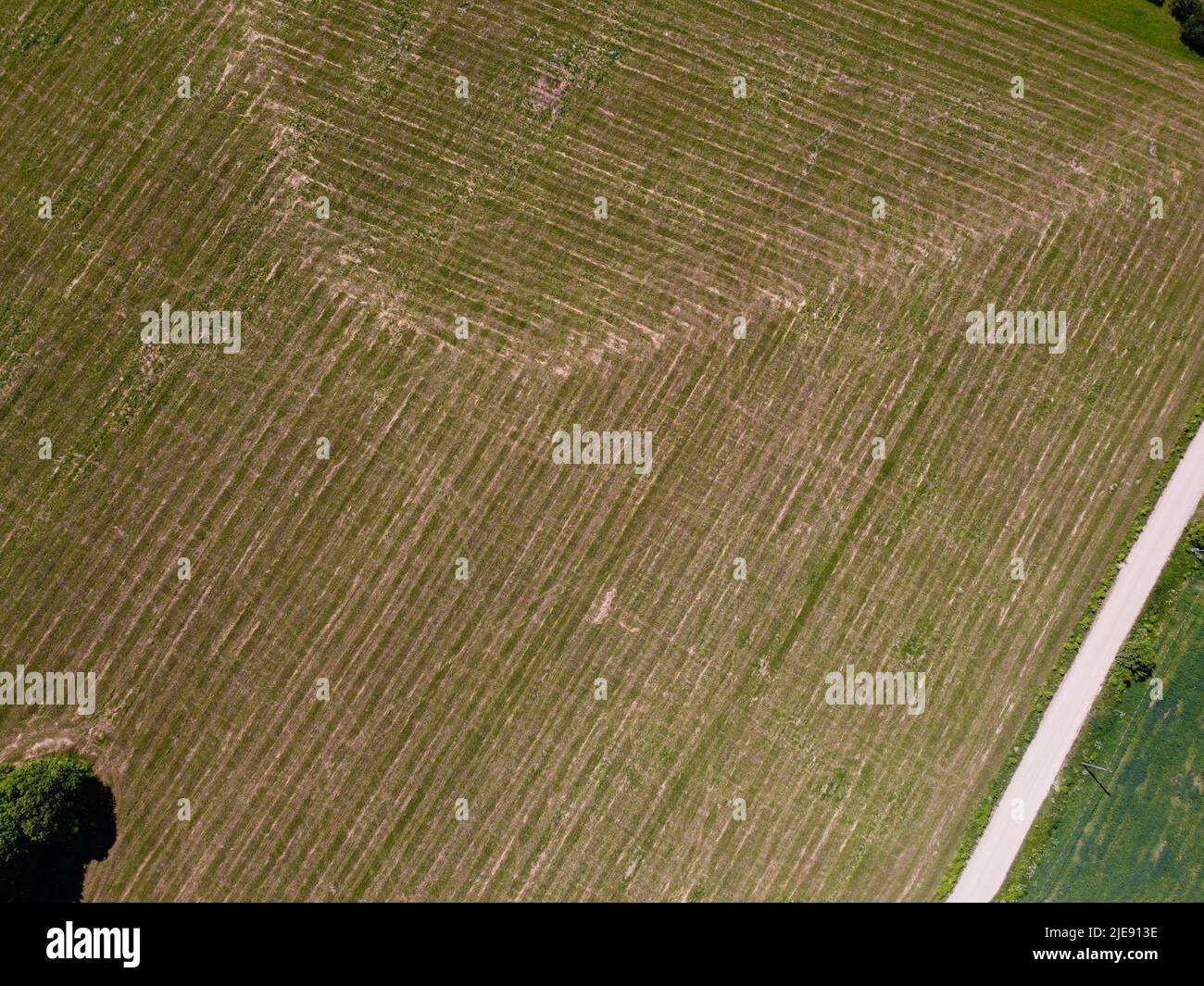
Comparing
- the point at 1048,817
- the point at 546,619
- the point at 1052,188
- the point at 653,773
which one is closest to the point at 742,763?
the point at 653,773

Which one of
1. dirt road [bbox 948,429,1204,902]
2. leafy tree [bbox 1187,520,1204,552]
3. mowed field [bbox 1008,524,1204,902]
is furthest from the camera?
leafy tree [bbox 1187,520,1204,552]

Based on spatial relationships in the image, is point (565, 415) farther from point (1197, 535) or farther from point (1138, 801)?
point (1138, 801)

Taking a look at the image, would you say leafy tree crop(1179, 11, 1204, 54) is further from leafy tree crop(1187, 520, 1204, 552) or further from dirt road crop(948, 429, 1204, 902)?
leafy tree crop(1187, 520, 1204, 552)

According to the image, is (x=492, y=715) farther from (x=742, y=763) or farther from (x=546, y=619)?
(x=742, y=763)

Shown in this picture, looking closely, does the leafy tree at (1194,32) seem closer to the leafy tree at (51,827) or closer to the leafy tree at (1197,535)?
the leafy tree at (1197,535)

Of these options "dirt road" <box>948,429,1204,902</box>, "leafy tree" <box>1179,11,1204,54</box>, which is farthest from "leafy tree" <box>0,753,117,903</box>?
"leafy tree" <box>1179,11,1204,54</box>

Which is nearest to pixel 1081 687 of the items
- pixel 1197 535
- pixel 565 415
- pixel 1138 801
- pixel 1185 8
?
pixel 1138 801
